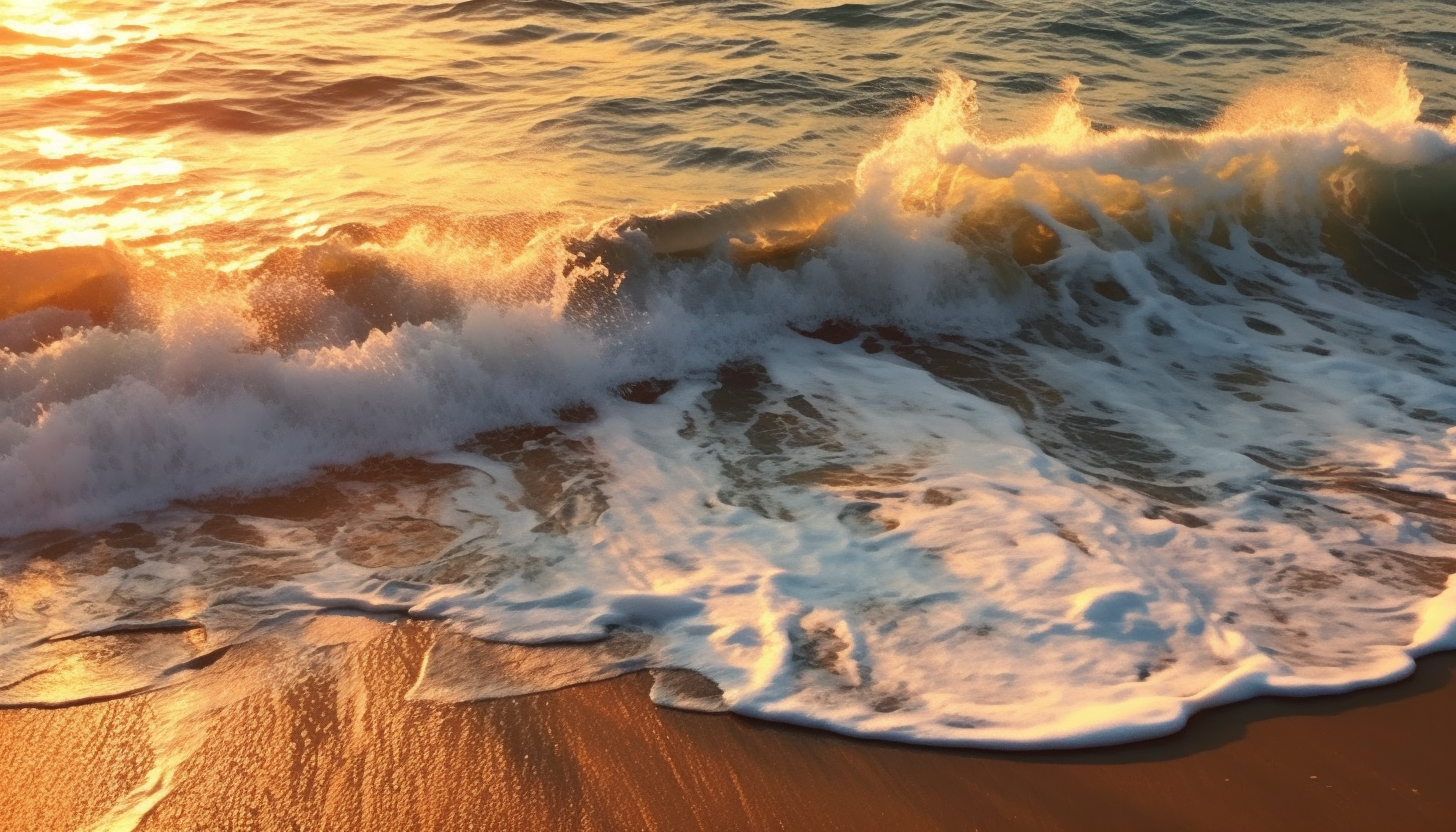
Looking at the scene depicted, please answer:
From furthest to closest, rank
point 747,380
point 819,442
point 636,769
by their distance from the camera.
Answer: point 747,380, point 819,442, point 636,769

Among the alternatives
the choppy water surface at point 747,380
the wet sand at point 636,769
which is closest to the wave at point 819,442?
the choppy water surface at point 747,380

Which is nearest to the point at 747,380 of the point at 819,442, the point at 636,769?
the point at 819,442

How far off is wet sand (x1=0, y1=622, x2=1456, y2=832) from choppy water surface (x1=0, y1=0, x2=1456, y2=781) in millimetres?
114

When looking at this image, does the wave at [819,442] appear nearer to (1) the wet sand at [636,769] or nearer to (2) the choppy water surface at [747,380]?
(2) the choppy water surface at [747,380]

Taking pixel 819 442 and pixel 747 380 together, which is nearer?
pixel 819 442

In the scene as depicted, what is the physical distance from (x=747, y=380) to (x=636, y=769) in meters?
3.23

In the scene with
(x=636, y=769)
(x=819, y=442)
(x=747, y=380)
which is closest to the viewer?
(x=636, y=769)

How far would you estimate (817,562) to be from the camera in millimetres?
4215

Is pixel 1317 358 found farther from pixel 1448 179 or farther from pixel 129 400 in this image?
pixel 129 400

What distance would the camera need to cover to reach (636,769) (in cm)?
321

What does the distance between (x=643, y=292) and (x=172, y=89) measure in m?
6.58

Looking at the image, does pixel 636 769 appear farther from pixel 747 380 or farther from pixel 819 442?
pixel 747 380

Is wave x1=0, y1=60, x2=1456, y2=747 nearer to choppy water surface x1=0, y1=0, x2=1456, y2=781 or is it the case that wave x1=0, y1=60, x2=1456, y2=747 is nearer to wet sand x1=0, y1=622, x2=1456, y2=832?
choppy water surface x1=0, y1=0, x2=1456, y2=781

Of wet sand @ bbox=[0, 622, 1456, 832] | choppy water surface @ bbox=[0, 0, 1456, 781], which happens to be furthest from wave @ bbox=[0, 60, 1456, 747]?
wet sand @ bbox=[0, 622, 1456, 832]
